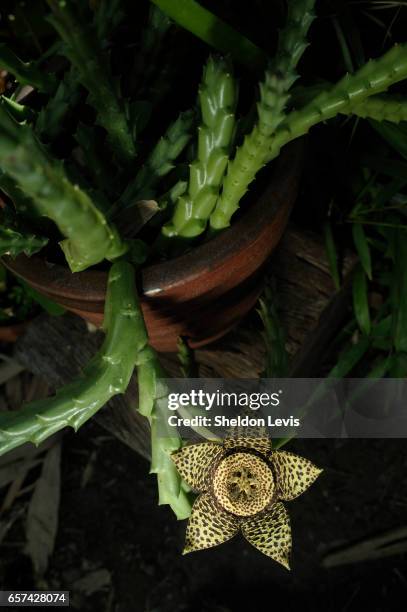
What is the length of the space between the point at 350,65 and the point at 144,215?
0.31 meters

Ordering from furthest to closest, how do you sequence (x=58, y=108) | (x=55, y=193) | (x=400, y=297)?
(x=400, y=297) → (x=58, y=108) → (x=55, y=193)

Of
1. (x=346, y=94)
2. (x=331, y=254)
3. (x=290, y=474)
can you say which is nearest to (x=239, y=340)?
(x=331, y=254)

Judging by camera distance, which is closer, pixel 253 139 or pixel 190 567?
pixel 253 139

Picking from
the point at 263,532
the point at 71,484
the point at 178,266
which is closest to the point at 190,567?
the point at 71,484

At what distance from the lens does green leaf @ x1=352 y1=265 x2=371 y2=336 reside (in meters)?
0.89

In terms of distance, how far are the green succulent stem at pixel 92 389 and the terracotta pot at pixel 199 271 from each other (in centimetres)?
5

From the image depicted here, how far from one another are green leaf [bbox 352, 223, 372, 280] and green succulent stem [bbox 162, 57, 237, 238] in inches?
12.0

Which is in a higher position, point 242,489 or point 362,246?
point 362,246

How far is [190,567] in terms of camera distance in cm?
87

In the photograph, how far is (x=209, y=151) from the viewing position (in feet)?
1.77

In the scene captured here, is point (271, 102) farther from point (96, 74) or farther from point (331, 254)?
point (331, 254)

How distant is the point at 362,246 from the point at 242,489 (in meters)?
0.38

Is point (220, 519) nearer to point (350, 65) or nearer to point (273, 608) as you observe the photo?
point (273, 608)

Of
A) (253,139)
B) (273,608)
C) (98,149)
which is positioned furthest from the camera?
(273,608)
